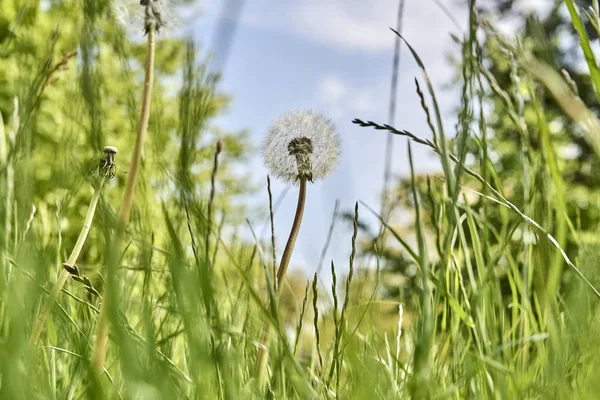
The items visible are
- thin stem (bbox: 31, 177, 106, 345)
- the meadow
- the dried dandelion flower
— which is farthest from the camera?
the dried dandelion flower

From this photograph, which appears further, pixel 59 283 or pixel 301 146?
pixel 301 146

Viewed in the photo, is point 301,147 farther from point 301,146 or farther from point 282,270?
point 282,270

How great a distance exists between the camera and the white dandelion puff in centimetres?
86

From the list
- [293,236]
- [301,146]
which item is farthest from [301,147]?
[293,236]

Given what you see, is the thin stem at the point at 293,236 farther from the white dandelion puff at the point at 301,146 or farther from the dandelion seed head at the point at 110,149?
the dandelion seed head at the point at 110,149

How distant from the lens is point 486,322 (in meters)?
0.76

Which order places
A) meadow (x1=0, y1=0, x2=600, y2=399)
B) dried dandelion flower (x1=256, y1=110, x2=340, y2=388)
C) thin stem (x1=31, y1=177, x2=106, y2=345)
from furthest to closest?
dried dandelion flower (x1=256, y1=110, x2=340, y2=388) < thin stem (x1=31, y1=177, x2=106, y2=345) < meadow (x1=0, y1=0, x2=600, y2=399)

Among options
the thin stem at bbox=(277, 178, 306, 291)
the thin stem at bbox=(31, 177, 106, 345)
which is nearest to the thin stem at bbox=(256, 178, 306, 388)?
the thin stem at bbox=(277, 178, 306, 291)

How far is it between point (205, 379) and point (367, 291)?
0.53m

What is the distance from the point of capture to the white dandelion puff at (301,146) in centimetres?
86

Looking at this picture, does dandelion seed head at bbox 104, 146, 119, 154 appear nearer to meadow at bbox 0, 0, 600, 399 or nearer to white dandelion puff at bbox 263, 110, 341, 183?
meadow at bbox 0, 0, 600, 399

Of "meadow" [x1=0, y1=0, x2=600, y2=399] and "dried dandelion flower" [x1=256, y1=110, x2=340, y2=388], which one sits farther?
"dried dandelion flower" [x1=256, y1=110, x2=340, y2=388]

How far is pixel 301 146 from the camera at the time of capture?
0.88 meters

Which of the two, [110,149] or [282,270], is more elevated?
[110,149]
